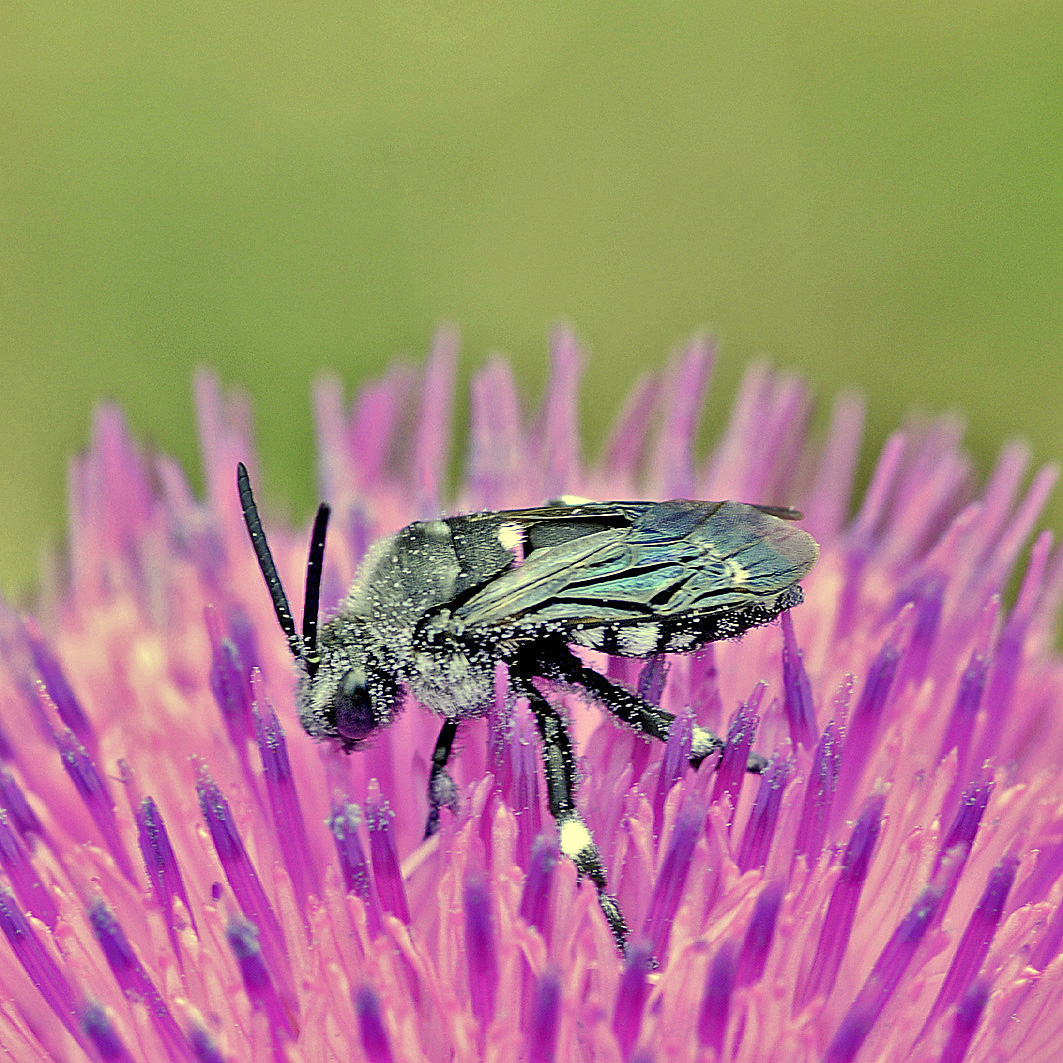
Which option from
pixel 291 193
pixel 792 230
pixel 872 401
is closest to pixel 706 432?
pixel 872 401

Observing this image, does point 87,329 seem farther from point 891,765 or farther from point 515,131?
point 891,765

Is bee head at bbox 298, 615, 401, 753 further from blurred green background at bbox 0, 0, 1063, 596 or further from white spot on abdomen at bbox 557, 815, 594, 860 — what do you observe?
blurred green background at bbox 0, 0, 1063, 596

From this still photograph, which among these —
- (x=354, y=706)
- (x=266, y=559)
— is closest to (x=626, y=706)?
(x=354, y=706)

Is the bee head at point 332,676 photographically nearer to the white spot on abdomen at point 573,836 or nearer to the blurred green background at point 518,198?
the white spot on abdomen at point 573,836

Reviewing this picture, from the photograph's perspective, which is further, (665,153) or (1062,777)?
(665,153)

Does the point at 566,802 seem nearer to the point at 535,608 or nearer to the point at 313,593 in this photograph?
the point at 535,608
